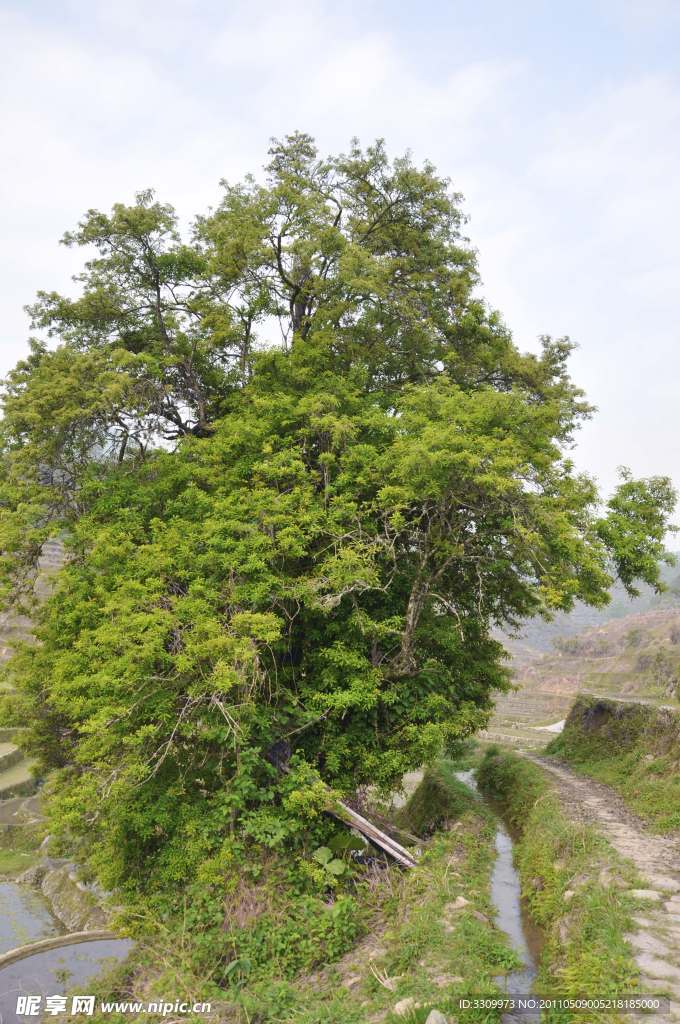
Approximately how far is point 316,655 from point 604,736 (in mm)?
9163

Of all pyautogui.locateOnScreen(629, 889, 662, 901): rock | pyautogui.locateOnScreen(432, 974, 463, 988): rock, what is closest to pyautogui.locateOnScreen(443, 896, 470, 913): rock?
pyautogui.locateOnScreen(432, 974, 463, 988): rock

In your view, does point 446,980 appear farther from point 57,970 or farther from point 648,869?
point 57,970

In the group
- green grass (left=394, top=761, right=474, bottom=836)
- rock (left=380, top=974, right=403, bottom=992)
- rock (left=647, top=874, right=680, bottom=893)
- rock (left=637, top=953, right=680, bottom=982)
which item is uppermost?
rock (left=637, top=953, right=680, bottom=982)

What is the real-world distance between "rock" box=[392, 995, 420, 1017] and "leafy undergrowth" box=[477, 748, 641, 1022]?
113 centimetres

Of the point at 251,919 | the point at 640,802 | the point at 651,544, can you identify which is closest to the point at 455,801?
the point at 640,802

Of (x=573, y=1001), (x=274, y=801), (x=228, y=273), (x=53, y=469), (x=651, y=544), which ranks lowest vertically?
(x=573, y=1001)

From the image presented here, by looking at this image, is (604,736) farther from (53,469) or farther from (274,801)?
(53,469)

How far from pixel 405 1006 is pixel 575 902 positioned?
2.26 meters

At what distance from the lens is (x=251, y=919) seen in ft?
28.0

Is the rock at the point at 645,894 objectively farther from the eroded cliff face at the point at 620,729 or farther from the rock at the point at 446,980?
the eroded cliff face at the point at 620,729

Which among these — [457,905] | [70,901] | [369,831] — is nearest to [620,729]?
[369,831]

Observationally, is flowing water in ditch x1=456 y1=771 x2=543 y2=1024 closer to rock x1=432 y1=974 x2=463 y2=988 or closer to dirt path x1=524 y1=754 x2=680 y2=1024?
rock x1=432 y1=974 x2=463 y2=988

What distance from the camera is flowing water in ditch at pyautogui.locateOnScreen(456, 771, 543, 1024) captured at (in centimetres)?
602

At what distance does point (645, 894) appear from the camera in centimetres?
643
